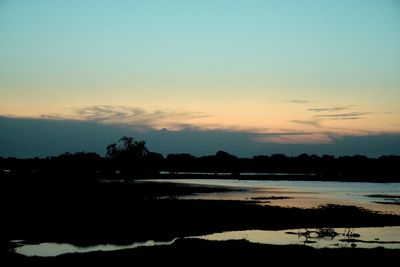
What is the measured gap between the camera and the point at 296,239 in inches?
1288

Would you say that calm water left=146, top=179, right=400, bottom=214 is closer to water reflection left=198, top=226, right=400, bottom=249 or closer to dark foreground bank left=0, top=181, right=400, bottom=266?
dark foreground bank left=0, top=181, right=400, bottom=266

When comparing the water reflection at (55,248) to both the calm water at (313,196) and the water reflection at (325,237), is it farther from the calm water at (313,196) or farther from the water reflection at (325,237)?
the calm water at (313,196)

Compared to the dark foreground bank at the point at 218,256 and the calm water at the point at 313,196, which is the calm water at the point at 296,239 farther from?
the calm water at the point at 313,196

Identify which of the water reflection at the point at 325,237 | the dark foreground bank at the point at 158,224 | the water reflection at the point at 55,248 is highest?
the dark foreground bank at the point at 158,224

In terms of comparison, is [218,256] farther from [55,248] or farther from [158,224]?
[158,224]

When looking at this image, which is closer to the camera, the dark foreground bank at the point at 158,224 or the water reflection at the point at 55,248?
the dark foreground bank at the point at 158,224

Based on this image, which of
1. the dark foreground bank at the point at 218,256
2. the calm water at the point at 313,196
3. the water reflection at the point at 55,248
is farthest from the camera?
the calm water at the point at 313,196

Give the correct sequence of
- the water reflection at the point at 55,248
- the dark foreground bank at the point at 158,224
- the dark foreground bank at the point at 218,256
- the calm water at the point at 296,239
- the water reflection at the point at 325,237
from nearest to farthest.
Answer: the dark foreground bank at the point at 218,256 < the dark foreground bank at the point at 158,224 < the water reflection at the point at 55,248 < the calm water at the point at 296,239 < the water reflection at the point at 325,237

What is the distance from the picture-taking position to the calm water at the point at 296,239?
1091 inches

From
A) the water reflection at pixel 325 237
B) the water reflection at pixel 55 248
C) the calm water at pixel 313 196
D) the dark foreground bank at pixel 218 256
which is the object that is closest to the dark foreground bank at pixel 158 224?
the dark foreground bank at pixel 218 256

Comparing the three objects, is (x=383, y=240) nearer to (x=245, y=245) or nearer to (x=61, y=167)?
(x=245, y=245)

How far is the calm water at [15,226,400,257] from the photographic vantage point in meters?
27.7

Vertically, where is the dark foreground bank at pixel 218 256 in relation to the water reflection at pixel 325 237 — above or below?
above

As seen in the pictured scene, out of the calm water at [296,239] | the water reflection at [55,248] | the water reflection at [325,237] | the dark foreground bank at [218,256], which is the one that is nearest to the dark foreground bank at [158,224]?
the dark foreground bank at [218,256]
